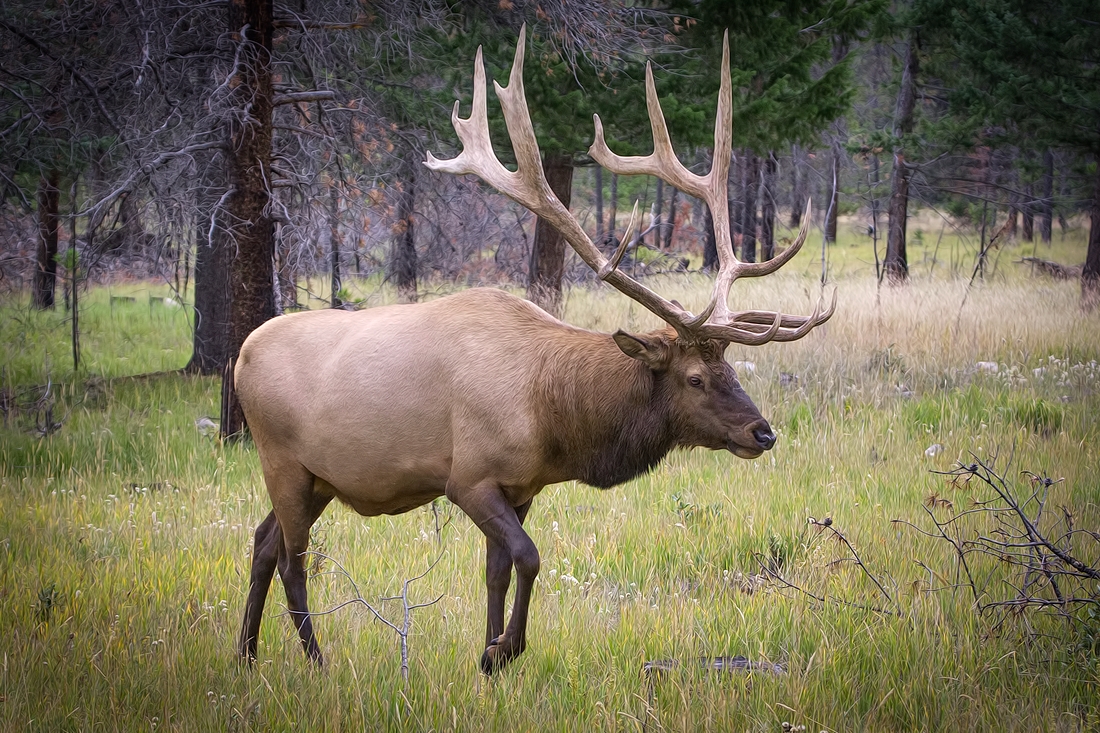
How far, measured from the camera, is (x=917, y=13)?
1517 cm

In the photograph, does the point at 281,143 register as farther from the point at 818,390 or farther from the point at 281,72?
the point at 818,390

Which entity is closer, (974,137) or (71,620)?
(71,620)

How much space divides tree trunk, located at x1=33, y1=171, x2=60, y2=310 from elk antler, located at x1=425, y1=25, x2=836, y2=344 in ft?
20.0

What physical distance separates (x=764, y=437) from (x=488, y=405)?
3.88ft

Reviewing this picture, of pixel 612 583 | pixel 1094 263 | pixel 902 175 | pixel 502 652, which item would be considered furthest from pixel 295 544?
pixel 902 175

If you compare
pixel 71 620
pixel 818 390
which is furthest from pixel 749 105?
pixel 71 620

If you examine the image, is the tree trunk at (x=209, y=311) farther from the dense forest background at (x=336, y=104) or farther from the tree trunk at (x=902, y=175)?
the tree trunk at (x=902, y=175)

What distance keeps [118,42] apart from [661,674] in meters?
7.25

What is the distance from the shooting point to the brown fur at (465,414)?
12.7 ft

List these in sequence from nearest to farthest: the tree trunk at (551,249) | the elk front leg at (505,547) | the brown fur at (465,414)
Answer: the elk front leg at (505,547)
the brown fur at (465,414)
the tree trunk at (551,249)

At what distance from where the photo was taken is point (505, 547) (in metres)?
3.79

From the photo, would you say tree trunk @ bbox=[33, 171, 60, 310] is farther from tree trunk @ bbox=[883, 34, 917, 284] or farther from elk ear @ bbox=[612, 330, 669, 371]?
tree trunk @ bbox=[883, 34, 917, 284]

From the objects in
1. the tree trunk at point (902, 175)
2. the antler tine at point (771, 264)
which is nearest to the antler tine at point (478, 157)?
the antler tine at point (771, 264)

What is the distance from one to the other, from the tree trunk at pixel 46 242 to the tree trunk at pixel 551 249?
536cm
